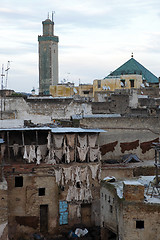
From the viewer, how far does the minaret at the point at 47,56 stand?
2682 inches

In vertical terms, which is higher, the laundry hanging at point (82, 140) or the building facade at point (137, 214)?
the laundry hanging at point (82, 140)

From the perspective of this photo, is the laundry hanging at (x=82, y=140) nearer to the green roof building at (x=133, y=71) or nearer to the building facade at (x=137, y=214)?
the building facade at (x=137, y=214)

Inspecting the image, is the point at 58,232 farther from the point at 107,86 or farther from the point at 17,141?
the point at 107,86

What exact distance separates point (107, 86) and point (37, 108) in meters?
21.0

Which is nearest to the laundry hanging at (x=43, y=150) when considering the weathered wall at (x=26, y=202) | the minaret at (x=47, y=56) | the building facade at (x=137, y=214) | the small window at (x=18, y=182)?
the weathered wall at (x=26, y=202)

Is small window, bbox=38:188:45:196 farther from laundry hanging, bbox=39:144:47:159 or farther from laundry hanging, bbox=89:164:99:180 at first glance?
laundry hanging, bbox=89:164:99:180

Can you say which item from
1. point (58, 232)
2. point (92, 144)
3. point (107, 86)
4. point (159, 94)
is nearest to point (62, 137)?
point (92, 144)

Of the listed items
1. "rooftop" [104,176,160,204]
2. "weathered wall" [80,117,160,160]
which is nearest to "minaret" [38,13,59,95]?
"weathered wall" [80,117,160,160]

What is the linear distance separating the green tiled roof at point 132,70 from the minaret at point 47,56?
14.6 meters

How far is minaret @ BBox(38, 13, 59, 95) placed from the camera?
68.1 meters

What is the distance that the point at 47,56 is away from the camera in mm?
68250

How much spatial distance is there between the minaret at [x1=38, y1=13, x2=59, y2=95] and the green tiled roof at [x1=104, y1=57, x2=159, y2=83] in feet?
48.0

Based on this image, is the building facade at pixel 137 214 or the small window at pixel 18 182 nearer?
the building facade at pixel 137 214

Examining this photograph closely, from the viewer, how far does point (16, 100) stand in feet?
105
